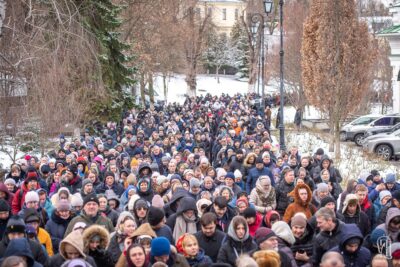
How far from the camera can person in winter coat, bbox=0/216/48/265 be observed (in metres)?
7.54

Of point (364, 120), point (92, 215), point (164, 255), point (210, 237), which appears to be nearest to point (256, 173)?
point (92, 215)

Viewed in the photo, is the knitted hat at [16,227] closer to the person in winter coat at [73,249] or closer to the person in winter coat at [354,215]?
the person in winter coat at [73,249]

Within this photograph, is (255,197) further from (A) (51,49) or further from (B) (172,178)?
(A) (51,49)

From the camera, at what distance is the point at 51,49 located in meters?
16.9

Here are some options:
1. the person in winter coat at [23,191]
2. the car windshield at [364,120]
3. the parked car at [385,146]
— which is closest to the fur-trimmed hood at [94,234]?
the person in winter coat at [23,191]

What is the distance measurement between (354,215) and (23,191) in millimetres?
5766

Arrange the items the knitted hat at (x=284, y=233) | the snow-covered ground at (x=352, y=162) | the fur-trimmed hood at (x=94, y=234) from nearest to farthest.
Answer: the fur-trimmed hood at (x=94, y=234)
the knitted hat at (x=284, y=233)
the snow-covered ground at (x=352, y=162)

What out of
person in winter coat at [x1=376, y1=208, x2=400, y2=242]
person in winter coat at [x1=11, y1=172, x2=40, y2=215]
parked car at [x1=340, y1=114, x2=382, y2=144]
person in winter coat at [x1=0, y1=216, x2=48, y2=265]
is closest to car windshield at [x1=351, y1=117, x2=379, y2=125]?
parked car at [x1=340, y1=114, x2=382, y2=144]

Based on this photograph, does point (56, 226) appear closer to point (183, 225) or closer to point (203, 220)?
point (183, 225)

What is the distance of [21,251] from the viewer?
6.99m

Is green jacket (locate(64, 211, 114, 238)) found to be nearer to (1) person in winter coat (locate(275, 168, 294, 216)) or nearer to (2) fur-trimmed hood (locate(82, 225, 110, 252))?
(2) fur-trimmed hood (locate(82, 225, 110, 252))

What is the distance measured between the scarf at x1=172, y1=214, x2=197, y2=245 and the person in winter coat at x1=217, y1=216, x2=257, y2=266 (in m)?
1.45

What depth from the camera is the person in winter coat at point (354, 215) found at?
9227 millimetres

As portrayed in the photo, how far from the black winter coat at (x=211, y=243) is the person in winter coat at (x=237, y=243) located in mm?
465
